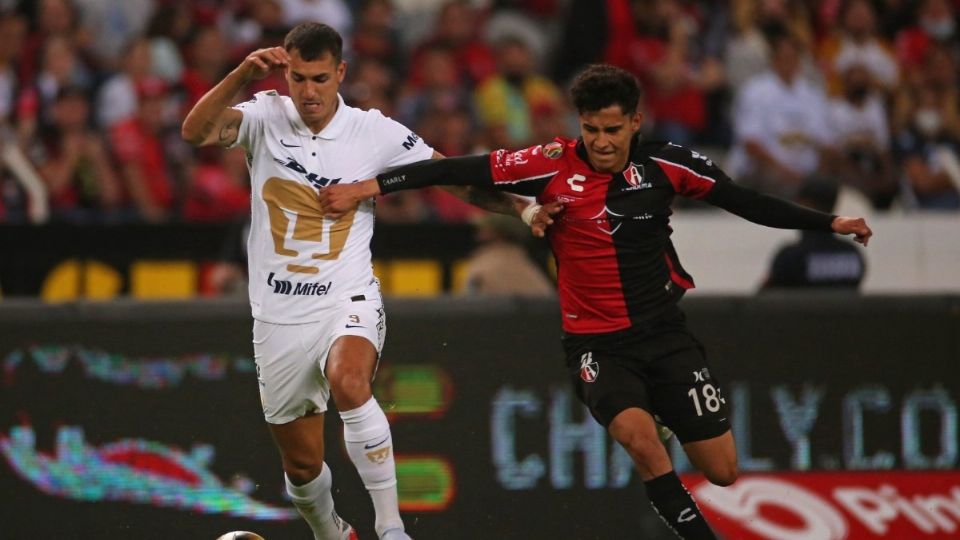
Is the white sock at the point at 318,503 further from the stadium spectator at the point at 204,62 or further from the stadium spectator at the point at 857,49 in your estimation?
the stadium spectator at the point at 857,49

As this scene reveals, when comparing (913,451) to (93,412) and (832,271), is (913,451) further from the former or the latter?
(93,412)

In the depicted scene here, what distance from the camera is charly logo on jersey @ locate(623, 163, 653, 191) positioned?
8.08 meters

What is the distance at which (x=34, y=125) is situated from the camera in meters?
13.0

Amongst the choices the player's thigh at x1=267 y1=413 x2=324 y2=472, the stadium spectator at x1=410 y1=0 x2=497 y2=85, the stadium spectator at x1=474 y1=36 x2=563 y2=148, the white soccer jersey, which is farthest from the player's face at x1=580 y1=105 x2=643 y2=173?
the stadium spectator at x1=410 y1=0 x2=497 y2=85

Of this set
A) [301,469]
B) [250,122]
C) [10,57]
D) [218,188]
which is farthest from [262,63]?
[10,57]

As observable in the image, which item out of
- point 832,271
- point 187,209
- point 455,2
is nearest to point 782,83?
point 455,2

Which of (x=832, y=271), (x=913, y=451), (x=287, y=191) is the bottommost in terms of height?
(x=913, y=451)

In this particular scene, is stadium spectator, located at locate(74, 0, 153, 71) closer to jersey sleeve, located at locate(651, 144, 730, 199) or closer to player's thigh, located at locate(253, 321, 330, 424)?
player's thigh, located at locate(253, 321, 330, 424)

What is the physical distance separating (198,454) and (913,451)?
14.3ft

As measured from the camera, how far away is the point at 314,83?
7.91m

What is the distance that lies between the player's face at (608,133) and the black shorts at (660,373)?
0.88 meters

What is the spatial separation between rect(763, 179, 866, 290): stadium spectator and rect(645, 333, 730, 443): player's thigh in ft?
9.68

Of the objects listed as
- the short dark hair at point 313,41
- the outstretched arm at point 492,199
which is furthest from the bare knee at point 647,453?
the short dark hair at point 313,41

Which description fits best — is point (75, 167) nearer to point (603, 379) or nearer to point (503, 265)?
point (503, 265)
